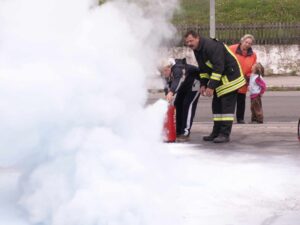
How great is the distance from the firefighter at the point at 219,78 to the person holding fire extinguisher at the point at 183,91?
0.18 meters

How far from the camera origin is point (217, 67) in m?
9.27

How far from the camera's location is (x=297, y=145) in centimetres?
917

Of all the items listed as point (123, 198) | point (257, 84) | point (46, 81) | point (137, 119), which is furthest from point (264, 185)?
point (257, 84)

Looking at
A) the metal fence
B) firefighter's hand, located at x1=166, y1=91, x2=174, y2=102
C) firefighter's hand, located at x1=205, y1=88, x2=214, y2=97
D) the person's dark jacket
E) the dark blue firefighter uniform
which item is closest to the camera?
firefighter's hand, located at x1=205, y1=88, x2=214, y2=97

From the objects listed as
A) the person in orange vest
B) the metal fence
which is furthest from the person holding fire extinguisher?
the metal fence

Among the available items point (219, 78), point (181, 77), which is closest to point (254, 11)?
point (181, 77)

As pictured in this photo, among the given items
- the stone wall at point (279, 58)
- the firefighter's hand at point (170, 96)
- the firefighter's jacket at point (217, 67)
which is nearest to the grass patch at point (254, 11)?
the stone wall at point (279, 58)

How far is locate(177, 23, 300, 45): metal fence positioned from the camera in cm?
2520

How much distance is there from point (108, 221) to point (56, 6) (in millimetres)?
1847

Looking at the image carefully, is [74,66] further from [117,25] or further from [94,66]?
[117,25]

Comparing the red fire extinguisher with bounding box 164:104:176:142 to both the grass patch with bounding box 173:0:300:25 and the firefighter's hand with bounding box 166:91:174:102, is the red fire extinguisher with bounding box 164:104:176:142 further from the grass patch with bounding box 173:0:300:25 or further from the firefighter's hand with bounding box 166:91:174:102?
the grass patch with bounding box 173:0:300:25

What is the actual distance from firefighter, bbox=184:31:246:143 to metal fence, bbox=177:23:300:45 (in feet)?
50.7

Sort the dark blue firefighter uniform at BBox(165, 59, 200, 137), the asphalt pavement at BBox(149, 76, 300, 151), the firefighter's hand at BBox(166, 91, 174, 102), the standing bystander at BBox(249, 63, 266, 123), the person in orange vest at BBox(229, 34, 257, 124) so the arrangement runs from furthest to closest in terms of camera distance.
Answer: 1. the standing bystander at BBox(249, 63, 266, 123)
2. the person in orange vest at BBox(229, 34, 257, 124)
3. the dark blue firefighter uniform at BBox(165, 59, 200, 137)
4. the firefighter's hand at BBox(166, 91, 174, 102)
5. the asphalt pavement at BBox(149, 76, 300, 151)

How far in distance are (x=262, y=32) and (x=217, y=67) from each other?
1645cm
